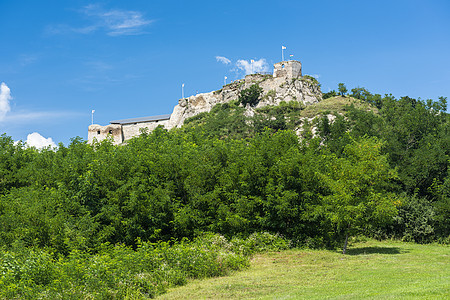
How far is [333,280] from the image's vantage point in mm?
14391

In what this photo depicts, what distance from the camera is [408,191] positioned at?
33844 mm

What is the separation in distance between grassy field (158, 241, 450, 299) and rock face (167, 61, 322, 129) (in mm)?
65558

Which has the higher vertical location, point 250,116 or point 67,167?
point 250,116

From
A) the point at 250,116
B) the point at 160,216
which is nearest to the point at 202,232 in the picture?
the point at 160,216

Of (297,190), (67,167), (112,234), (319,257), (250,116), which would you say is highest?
(250,116)

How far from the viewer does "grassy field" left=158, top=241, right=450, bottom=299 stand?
1181 centimetres

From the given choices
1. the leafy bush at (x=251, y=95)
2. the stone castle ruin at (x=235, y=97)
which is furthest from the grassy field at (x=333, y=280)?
the leafy bush at (x=251, y=95)

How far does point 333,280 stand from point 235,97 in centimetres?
7916

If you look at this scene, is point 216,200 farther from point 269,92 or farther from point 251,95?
point 269,92

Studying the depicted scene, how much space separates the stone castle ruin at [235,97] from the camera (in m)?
85.0

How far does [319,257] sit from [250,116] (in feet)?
183

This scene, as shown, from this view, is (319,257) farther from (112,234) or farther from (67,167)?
(67,167)

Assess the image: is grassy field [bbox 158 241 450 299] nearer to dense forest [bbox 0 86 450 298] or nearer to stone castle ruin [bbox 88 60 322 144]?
dense forest [bbox 0 86 450 298]

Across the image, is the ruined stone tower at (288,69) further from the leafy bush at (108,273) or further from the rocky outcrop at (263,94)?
the leafy bush at (108,273)
